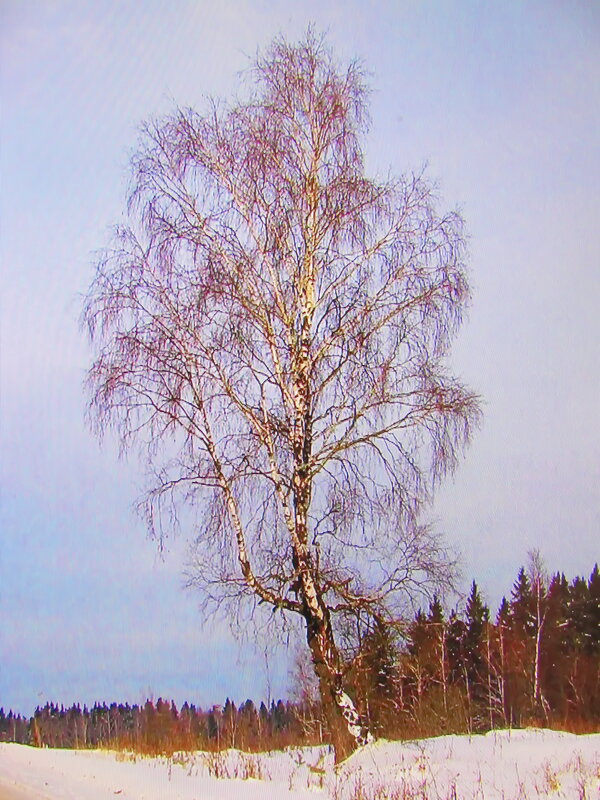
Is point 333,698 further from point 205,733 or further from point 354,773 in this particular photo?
point 205,733

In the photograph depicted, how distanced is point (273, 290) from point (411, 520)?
9.89 ft

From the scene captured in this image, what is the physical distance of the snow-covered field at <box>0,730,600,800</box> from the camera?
6.89m

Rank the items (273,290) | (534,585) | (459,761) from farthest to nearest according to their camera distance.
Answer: (534,585)
(273,290)
(459,761)

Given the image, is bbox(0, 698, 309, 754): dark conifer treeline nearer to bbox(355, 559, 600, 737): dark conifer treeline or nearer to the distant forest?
the distant forest

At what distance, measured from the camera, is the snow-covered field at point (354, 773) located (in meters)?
6.89

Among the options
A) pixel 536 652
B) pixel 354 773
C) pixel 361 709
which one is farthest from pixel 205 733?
pixel 536 652

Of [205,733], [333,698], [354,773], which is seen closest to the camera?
[354,773]

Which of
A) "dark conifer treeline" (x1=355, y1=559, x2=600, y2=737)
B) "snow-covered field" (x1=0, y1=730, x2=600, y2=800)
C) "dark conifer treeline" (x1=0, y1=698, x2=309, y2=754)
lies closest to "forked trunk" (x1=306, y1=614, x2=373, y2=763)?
"snow-covered field" (x1=0, y1=730, x2=600, y2=800)

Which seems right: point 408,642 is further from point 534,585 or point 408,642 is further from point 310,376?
point 534,585

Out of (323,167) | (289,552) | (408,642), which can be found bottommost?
(408,642)

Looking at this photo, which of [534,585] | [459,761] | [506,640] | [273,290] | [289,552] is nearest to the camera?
[459,761]

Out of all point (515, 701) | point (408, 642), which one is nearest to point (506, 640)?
point (515, 701)

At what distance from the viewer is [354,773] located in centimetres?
803

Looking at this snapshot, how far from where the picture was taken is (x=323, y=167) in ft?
35.9
